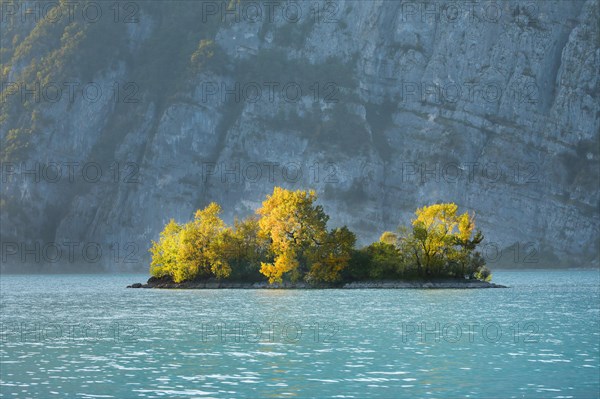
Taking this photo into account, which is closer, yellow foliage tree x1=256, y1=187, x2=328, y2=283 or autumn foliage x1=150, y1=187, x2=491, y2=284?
yellow foliage tree x1=256, y1=187, x2=328, y2=283

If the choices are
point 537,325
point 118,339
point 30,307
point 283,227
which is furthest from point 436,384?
point 283,227

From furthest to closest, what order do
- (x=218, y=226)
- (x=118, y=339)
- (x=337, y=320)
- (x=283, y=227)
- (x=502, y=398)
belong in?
1. (x=218, y=226)
2. (x=283, y=227)
3. (x=337, y=320)
4. (x=118, y=339)
5. (x=502, y=398)

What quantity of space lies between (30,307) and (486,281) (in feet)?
223

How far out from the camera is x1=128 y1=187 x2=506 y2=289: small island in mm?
126812

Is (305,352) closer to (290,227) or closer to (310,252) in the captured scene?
(310,252)

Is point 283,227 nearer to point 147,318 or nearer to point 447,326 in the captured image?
point 147,318

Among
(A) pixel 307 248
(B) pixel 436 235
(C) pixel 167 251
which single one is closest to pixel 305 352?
(A) pixel 307 248

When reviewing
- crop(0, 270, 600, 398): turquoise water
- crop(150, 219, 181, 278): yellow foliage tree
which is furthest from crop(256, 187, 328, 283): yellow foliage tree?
crop(0, 270, 600, 398): turquoise water

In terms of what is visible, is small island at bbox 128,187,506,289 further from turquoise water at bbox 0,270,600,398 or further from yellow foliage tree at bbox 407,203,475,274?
turquoise water at bbox 0,270,600,398

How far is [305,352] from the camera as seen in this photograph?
49.0m

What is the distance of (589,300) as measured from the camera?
328 feet

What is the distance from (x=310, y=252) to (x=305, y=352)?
3017 inches

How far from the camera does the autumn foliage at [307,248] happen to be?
127m

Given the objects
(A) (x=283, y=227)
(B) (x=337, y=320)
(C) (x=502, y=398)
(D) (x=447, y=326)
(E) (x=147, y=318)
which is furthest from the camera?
(A) (x=283, y=227)
